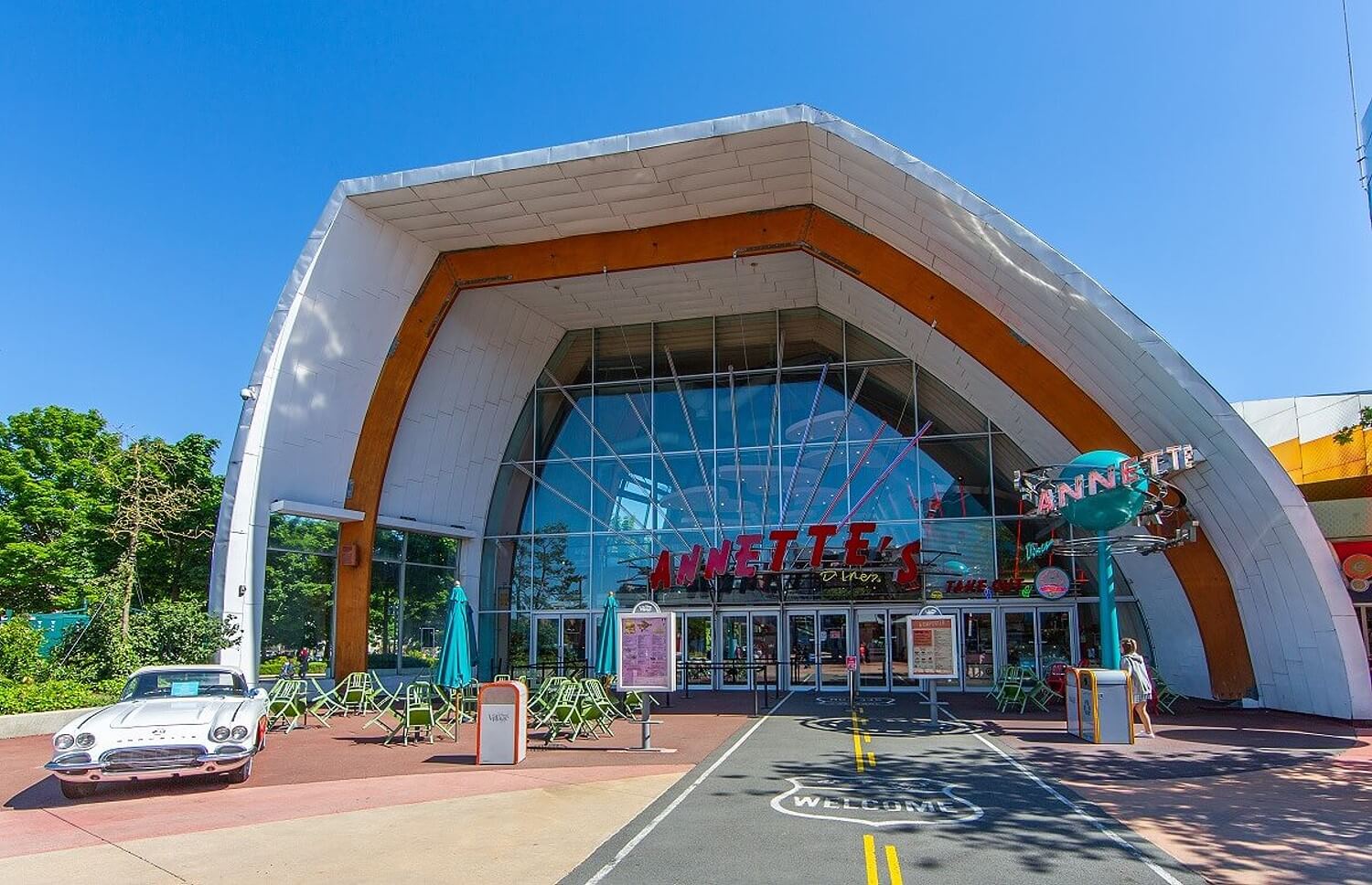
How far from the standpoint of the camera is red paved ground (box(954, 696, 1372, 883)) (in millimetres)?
7898

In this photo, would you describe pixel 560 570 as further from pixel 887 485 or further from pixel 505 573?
pixel 887 485

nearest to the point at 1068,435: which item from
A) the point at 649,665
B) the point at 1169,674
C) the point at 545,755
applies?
the point at 1169,674

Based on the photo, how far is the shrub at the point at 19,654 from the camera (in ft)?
60.1

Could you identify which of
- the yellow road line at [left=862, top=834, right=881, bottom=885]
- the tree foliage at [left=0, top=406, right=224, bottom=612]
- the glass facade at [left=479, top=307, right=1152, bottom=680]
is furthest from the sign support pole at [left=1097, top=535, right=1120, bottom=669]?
the tree foliage at [left=0, top=406, right=224, bottom=612]

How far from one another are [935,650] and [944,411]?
9.80m

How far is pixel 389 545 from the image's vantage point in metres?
25.8

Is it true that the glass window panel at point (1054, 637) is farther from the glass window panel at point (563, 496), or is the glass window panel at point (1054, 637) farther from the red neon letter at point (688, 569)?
the glass window panel at point (563, 496)

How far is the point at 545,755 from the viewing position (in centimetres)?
1409

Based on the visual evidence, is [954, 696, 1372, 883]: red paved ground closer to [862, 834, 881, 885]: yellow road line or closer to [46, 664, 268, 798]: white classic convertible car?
[862, 834, 881, 885]: yellow road line

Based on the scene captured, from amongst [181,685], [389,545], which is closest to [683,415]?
[389,545]

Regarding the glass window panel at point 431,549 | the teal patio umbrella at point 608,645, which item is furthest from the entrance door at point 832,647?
the glass window panel at point 431,549

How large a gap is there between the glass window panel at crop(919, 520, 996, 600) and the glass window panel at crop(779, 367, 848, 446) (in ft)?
13.2

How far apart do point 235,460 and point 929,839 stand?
1817 centimetres

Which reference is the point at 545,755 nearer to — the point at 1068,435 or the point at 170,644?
the point at 170,644
